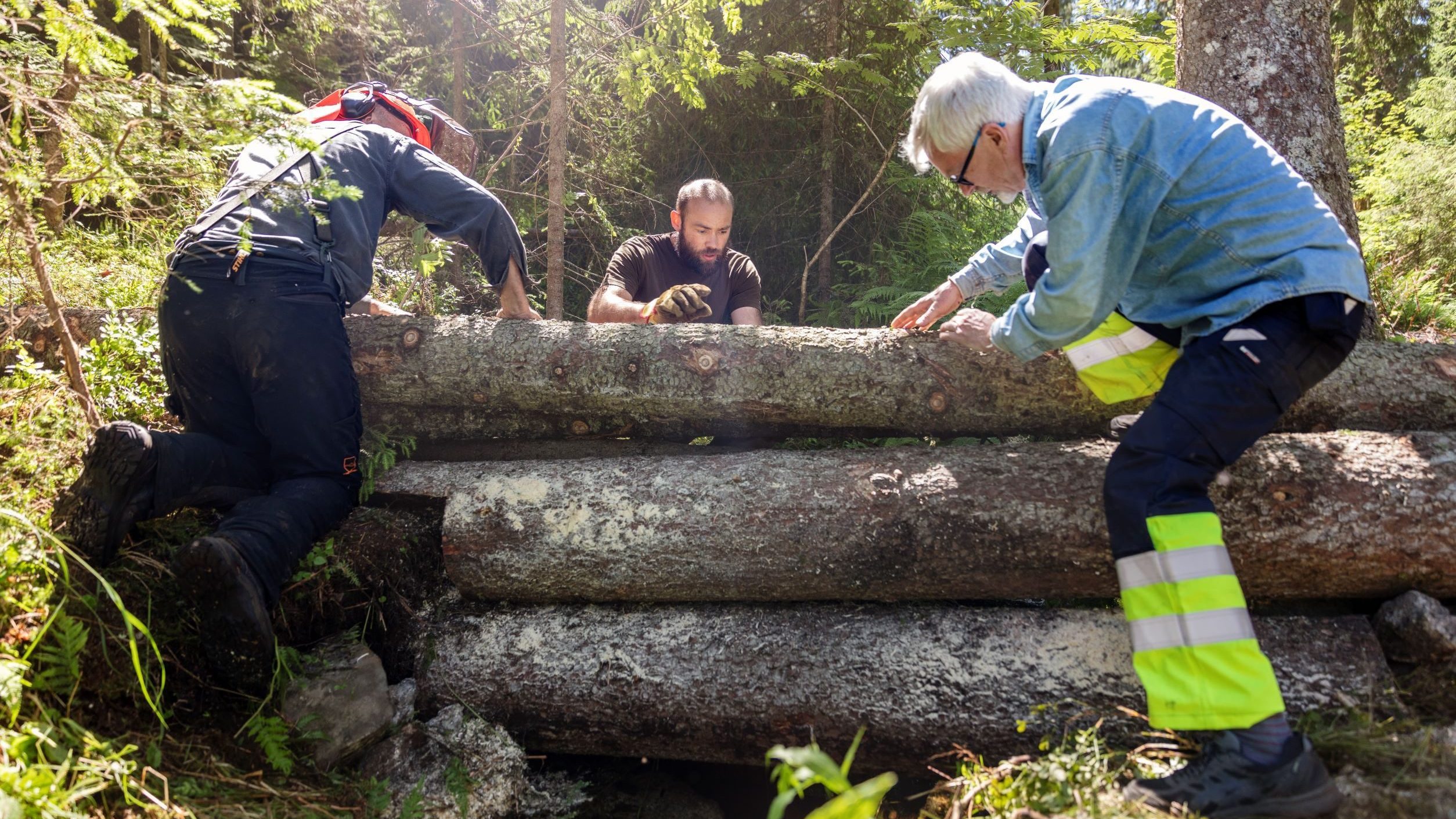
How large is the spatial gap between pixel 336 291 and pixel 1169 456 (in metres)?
3.16

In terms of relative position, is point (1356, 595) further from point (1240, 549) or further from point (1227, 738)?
point (1227, 738)

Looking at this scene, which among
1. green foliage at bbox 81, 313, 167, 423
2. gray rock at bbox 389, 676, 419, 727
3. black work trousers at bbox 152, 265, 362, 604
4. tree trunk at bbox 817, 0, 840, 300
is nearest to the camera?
gray rock at bbox 389, 676, 419, 727

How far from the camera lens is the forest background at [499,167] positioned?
2.44 meters

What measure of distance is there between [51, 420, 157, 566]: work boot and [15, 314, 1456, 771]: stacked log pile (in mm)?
926

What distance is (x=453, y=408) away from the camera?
13.0 feet

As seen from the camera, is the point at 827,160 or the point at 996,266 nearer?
the point at 996,266

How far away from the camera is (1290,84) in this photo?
4102mm

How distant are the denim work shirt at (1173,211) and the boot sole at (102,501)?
3096mm

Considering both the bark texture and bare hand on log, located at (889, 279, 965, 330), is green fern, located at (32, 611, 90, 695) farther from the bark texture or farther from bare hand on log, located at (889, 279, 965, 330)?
the bark texture

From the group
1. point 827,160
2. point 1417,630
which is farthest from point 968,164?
point 827,160

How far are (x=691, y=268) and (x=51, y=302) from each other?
3.29 m

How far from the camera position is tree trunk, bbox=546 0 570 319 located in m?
6.30

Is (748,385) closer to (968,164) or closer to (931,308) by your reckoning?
(931,308)

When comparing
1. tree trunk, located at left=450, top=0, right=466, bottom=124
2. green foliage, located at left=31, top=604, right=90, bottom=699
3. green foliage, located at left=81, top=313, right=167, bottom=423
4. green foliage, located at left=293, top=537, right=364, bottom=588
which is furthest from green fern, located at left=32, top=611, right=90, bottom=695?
tree trunk, located at left=450, top=0, right=466, bottom=124
